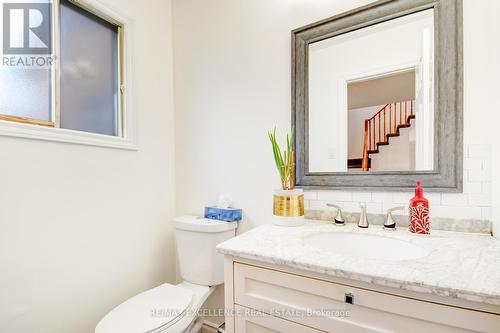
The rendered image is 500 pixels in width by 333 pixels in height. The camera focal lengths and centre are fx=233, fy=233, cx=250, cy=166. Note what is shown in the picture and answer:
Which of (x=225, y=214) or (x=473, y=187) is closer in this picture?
(x=473, y=187)

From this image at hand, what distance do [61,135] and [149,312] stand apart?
3.11ft

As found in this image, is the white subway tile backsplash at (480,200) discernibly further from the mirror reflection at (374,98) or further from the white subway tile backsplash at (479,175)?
the mirror reflection at (374,98)

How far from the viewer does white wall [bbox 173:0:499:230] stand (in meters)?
0.90

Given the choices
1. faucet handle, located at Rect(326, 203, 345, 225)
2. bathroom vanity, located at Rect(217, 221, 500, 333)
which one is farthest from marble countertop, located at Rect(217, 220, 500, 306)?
faucet handle, located at Rect(326, 203, 345, 225)

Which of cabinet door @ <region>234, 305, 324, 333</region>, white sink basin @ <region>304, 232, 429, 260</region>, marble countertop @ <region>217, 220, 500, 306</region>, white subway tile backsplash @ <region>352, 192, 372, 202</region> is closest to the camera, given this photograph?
marble countertop @ <region>217, 220, 500, 306</region>

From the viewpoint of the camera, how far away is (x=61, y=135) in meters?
1.14

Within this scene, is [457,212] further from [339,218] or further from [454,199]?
[339,218]

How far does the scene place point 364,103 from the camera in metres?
1.11

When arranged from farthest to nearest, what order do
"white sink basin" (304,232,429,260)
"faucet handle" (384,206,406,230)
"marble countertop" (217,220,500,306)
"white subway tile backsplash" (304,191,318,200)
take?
"white subway tile backsplash" (304,191,318,200)
"faucet handle" (384,206,406,230)
"white sink basin" (304,232,429,260)
"marble countertop" (217,220,500,306)

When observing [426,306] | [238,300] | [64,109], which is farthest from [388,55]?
[64,109]

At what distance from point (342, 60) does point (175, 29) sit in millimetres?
1298

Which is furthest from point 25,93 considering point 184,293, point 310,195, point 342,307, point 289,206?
point 342,307

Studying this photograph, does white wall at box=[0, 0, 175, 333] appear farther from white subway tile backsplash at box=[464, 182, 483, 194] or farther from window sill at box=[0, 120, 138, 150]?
white subway tile backsplash at box=[464, 182, 483, 194]

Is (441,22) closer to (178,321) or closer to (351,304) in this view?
(351,304)
